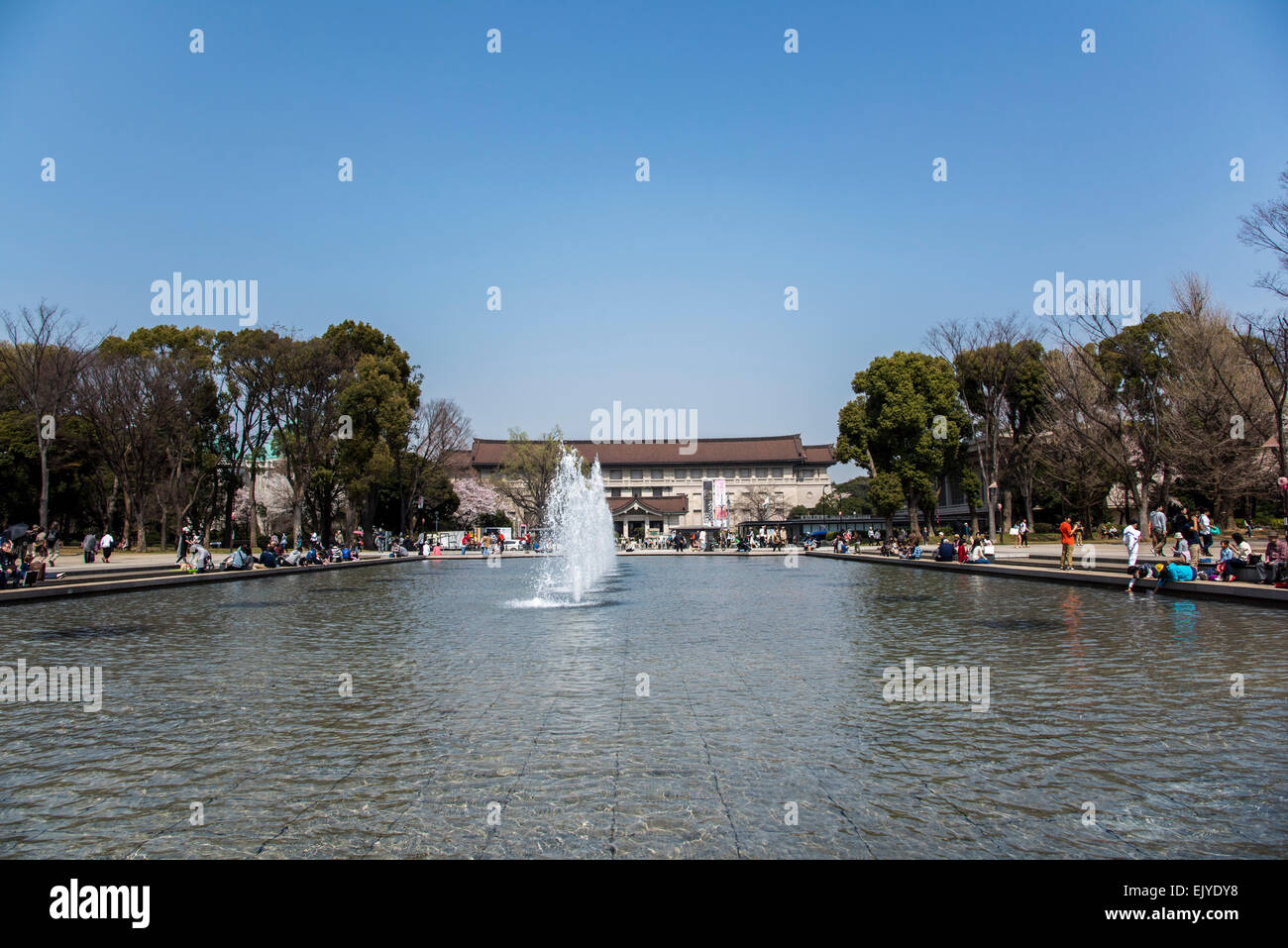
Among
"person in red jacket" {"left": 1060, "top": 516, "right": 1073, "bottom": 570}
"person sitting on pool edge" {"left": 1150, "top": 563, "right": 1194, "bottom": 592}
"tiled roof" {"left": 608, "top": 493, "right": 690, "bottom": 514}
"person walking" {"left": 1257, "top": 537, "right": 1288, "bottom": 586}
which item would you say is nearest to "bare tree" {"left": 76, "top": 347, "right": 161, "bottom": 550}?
"person in red jacket" {"left": 1060, "top": 516, "right": 1073, "bottom": 570}

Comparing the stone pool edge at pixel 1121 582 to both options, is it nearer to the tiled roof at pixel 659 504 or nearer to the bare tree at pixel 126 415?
the bare tree at pixel 126 415

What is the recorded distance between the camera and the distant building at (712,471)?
98.6m

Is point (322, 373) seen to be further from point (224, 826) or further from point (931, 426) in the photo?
point (224, 826)

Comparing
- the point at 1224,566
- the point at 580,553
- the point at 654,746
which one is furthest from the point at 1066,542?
the point at 654,746

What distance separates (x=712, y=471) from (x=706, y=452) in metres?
2.78

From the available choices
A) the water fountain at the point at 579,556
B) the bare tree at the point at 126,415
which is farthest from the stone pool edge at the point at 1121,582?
the bare tree at the point at 126,415

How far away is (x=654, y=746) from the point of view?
6.41 meters

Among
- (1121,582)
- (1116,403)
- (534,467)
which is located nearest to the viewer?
(1121,582)

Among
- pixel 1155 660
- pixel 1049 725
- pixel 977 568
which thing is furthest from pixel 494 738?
pixel 977 568

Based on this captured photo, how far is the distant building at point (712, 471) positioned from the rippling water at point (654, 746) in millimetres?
84939

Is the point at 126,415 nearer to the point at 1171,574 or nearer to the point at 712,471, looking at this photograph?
the point at 1171,574

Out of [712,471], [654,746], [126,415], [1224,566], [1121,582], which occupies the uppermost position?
[126,415]

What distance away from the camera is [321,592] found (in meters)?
23.4
